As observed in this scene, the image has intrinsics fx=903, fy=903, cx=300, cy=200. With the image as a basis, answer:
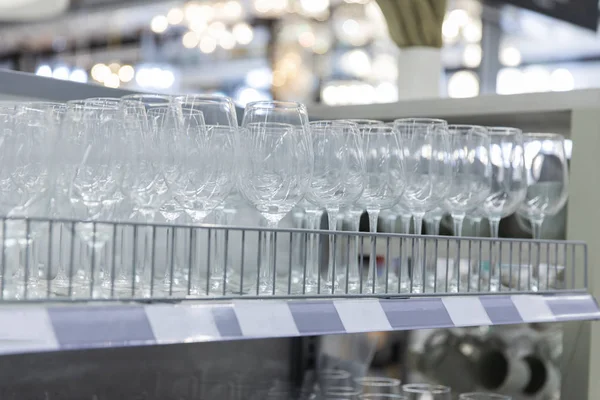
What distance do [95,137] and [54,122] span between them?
64mm

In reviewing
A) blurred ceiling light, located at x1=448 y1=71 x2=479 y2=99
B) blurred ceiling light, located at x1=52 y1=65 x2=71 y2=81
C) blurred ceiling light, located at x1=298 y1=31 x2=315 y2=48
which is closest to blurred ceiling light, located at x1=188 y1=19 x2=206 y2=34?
blurred ceiling light, located at x1=298 y1=31 x2=315 y2=48


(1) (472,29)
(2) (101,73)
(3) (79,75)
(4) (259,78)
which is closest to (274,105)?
(1) (472,29)

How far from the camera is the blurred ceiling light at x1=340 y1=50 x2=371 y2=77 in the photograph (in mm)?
9633

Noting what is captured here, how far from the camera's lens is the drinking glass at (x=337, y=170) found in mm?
1196

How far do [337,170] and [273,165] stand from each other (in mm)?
137

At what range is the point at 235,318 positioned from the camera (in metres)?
0.92

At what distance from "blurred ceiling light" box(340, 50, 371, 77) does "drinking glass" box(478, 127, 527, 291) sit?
8.26 meters

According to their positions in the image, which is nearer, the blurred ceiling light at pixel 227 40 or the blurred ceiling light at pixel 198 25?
the blurred ceiling light at pixel 198 25

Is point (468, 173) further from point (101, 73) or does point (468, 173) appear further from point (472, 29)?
point (101, 73)

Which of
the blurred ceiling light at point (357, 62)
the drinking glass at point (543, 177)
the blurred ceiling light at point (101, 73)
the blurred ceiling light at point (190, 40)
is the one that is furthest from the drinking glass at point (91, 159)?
the blurred ceiling light at point (101, 73)

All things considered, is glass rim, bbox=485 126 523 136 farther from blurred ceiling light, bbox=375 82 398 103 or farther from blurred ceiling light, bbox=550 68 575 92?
blurred ceiling light, bbox=550 68 575 92

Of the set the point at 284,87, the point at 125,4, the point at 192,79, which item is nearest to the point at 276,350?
the point at 284,87

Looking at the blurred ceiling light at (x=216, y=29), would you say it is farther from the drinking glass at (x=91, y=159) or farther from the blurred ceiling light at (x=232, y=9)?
the drinking glass at (x=91, y=159)

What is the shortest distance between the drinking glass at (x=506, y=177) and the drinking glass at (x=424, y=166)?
0.12 m
